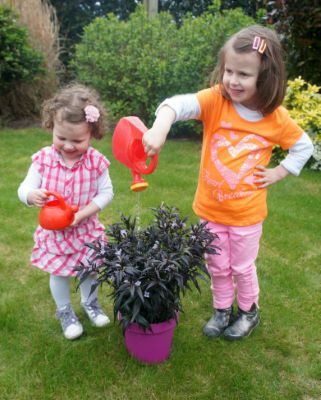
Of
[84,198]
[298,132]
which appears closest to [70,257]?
[84,198]

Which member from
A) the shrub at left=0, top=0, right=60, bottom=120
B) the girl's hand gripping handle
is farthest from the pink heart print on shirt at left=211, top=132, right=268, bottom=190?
the shrub at left=0, top=0, right=60, bottom=120

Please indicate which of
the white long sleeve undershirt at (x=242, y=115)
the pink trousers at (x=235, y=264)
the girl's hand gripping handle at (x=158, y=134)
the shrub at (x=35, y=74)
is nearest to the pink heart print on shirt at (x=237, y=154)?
the white long sleeve undershirt at (x=242, y=115)

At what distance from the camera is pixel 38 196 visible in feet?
7.01

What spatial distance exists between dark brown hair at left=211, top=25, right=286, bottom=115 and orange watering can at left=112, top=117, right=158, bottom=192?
0.46 metres

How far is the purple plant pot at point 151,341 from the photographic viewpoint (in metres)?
2.19

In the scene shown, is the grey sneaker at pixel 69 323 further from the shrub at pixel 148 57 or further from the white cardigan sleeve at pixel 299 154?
the shrub at pixel 148 57

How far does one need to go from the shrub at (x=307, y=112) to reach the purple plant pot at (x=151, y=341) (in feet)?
11.4

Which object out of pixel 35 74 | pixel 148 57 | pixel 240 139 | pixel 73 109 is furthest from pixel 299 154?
pixel 35 74

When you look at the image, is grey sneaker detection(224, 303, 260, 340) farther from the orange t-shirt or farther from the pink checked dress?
the pink checked dress

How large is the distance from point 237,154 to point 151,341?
97cm

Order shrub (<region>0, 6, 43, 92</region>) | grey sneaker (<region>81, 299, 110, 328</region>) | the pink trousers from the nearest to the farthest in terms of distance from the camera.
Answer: the pink trousers, grey sneaker (<region>81, 299, 110, 328</region>), shrub (<region>0, 6, 43, 92</region>)

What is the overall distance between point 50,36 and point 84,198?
5.90 metres

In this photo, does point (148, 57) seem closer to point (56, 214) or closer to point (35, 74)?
point (35, 74)

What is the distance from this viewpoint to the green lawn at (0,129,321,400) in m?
2.19
